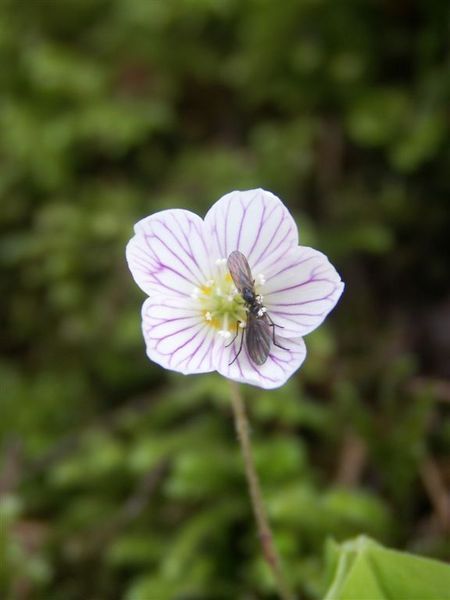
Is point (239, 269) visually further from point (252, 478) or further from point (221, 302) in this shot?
point (252, 478)

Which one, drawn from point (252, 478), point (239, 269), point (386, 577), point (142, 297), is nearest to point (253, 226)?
point (239, 269)

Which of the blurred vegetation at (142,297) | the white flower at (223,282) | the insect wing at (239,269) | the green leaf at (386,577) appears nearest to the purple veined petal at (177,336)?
the white flower at (223,282)

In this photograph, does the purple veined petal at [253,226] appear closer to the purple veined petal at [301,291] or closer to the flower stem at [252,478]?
the purple veined petal at [301,291]

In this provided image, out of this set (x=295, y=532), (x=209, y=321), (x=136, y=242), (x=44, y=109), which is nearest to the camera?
(x=136, y=242)

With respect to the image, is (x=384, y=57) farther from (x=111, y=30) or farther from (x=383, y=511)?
(x=383, y=511)

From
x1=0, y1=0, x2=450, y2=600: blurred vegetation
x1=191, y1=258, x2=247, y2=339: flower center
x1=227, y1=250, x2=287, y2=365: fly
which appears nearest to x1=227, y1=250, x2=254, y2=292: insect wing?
x1=227, y1=250, x2=287, y2=365: fly

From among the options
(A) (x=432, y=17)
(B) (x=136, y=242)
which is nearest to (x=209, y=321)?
(B) (x=136, y=242)

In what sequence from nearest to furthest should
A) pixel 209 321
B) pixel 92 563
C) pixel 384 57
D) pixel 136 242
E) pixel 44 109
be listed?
pixel 136 242
pixel 209 321
pixel 92 563
pixel 384 57
pixel 44 109
